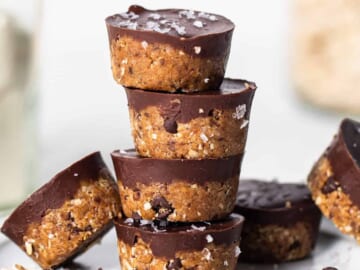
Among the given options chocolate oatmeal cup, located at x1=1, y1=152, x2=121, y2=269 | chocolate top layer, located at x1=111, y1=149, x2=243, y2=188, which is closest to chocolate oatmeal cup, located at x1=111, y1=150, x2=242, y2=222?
chocolate top layer, located at x1=111, y1=149, x2=243, y2=188

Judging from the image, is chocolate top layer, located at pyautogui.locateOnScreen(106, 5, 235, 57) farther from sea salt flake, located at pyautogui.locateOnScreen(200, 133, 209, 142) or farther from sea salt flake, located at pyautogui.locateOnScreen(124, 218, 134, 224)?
sea salt flake, located at pyautogui.locateOnScreen(124, 218, 134, 224)

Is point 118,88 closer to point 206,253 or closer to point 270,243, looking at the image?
point 270,243

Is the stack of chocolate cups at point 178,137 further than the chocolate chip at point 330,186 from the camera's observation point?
No

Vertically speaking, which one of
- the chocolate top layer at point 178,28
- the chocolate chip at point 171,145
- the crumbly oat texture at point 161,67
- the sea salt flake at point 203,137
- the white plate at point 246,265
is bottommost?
the white plate at point 246,265

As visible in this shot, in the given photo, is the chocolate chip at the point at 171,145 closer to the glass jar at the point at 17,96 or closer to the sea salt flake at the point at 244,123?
the sea salt flake at the point at 244,123

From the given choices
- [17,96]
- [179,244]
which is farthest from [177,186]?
[17,96]

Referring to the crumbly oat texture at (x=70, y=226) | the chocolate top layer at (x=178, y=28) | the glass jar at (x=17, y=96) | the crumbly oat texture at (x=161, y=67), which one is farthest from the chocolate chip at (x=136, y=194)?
the glass jar at (x=17, y=96)
